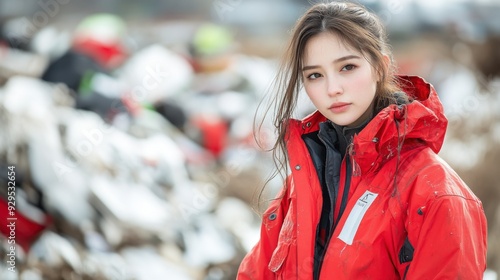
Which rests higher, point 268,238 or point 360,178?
point 360,178

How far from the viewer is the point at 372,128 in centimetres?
134

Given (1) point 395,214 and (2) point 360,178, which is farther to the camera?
(2) point 360,178

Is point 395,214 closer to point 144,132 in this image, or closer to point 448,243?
point 448,243

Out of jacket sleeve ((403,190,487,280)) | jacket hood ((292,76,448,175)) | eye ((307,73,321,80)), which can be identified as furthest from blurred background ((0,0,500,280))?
jacket sleeve ((403,190,487,280))

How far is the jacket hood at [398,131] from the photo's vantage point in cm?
133

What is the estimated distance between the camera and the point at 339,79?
1412mm

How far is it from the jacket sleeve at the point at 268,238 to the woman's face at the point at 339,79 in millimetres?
269

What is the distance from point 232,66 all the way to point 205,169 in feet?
1.93

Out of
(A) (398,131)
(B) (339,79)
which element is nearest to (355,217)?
(A) (398,131)

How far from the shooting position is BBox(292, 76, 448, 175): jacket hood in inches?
52.5

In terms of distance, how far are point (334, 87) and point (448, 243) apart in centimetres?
41

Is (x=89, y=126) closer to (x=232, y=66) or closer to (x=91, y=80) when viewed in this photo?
(x=91, y=80)

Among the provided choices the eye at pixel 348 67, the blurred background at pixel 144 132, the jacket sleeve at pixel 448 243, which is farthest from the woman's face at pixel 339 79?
the blurred background at pixel 144 132

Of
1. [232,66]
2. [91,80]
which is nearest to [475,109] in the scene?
[232,66]
